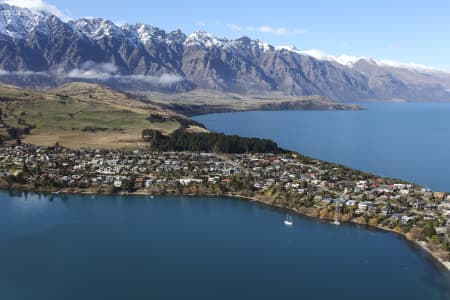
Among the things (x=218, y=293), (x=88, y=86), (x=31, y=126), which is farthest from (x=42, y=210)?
(x=88, y=86)

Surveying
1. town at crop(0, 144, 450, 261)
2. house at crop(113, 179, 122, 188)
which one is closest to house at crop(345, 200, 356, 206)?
town at crop(0, 144, 450, 261)

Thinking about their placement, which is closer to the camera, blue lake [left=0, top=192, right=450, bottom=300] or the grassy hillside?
blue lake [left=0, top=192, right=450, bottom=300]

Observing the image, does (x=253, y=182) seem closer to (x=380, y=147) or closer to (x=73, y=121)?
(x=380, y=147)

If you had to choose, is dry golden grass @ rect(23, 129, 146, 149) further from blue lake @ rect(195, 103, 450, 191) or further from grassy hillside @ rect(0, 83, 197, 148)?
blue lake @ rect(195, 103, 450, 191)

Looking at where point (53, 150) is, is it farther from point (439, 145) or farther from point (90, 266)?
point (439, 145)

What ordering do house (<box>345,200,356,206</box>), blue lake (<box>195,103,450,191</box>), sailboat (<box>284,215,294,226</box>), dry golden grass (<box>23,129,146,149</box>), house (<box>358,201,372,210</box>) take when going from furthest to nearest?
dry golden grass (<box>23,129,146,149</box>) → blue lake (<box>195,103,450,191</box>) → house (<box>345,200,356,206</box>) → house (<box>358,201,372,210</box>) → sailboat (<box>284,215,294,226</box>)

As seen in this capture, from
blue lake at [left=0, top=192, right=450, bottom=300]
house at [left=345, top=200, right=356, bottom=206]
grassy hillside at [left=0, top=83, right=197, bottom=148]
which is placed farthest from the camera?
grassy hillside at [left=0, top=83, right=197, bottom=148]
